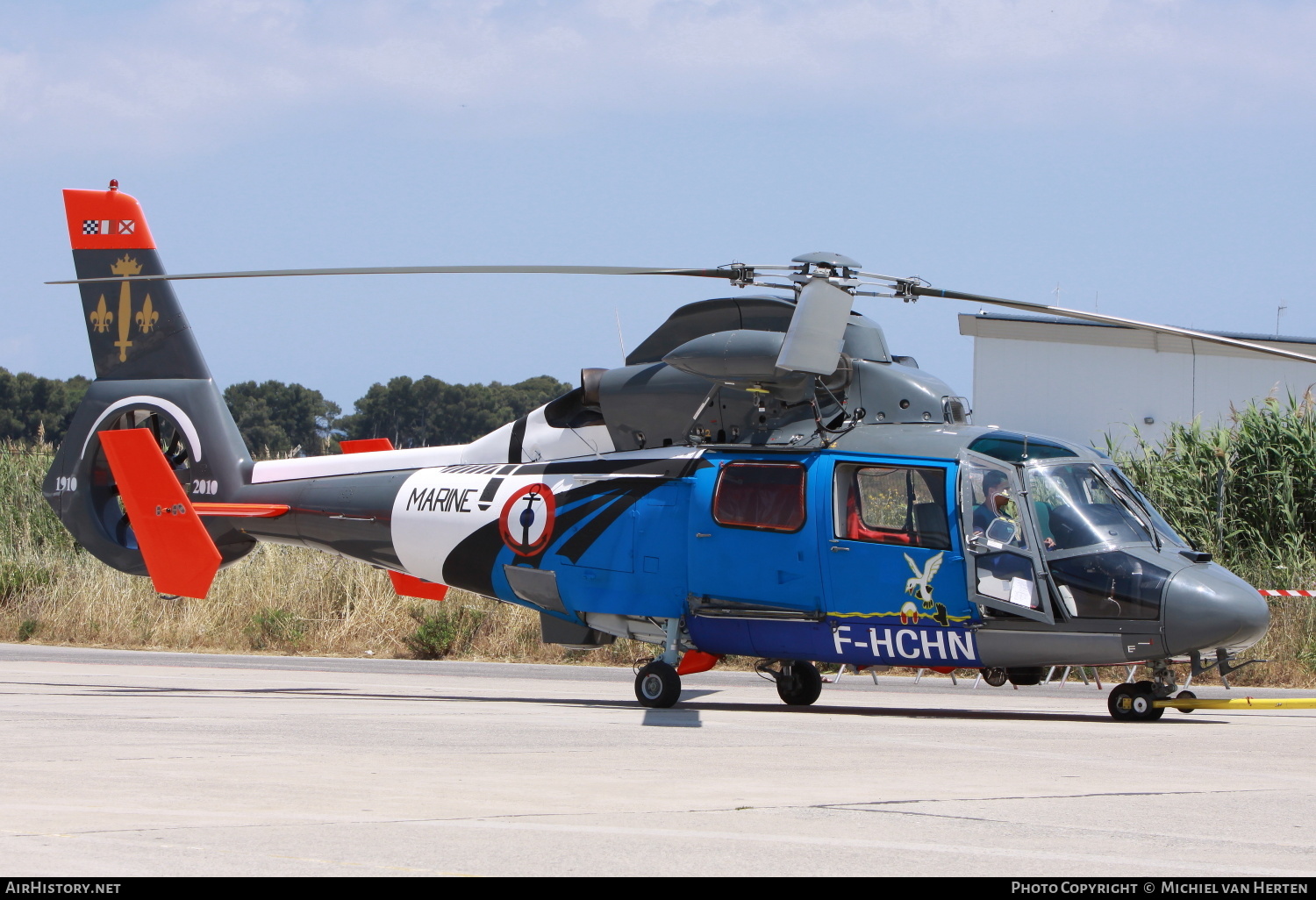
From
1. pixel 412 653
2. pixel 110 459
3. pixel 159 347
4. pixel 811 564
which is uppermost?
pixel 159 347

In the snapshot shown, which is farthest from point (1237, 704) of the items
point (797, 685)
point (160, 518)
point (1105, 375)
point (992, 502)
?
point (1105, 375)

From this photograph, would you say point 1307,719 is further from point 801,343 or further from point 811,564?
point 801,343

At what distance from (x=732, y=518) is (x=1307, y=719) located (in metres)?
4.84

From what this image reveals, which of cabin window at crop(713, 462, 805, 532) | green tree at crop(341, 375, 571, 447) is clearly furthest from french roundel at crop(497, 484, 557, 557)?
green tree at crop(341, 375, 571, 447)

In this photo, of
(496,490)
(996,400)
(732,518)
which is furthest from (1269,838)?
(996,400)

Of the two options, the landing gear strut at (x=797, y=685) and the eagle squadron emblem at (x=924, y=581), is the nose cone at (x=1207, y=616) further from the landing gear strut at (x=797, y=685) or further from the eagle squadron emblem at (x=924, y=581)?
the landing gear strut at (x=797, y=685)

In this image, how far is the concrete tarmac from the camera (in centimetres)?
471

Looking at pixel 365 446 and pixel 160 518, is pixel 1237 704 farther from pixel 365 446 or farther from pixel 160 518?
pixel 160 518

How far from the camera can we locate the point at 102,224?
15680 mm

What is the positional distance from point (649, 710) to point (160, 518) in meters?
5.93

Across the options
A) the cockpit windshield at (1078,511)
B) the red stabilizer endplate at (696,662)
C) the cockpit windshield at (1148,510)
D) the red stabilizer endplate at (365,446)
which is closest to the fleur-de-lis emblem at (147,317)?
the red stabilizer endplate at (365,446)

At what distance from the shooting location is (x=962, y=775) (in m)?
7.15

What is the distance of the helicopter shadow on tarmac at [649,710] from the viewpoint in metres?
11.1

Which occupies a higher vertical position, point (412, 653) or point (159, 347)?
point (159, 347)
